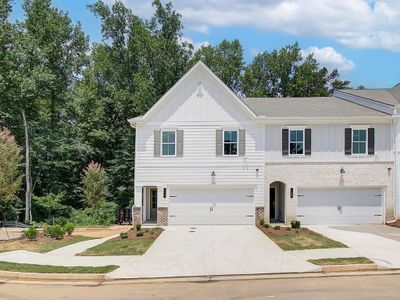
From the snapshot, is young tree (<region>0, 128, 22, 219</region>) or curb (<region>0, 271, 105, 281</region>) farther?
young tree (<region>0, 128, 22, 219</region>)

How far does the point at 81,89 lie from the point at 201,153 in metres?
17.9

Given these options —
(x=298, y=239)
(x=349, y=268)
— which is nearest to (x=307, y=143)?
(x=298, y=239)

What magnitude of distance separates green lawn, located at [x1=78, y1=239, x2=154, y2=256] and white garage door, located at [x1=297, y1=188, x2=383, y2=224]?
10.7m

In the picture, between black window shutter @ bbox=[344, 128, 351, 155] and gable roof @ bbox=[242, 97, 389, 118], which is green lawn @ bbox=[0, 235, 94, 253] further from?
black window shutter @ bbox=[344, 128, 351, 155]

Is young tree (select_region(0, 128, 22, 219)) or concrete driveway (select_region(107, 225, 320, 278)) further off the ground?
young tree (select_region(0, 128, 22, 219))

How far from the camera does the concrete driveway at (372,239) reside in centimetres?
1484

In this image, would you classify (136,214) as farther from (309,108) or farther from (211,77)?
(309,108)

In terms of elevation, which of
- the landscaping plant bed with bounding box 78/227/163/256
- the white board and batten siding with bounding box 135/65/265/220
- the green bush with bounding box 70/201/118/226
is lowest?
the green bush with bounding box 70/201/118/226

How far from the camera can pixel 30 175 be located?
119 feet

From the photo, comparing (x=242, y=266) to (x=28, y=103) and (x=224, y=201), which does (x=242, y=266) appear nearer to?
(x=224, y=201)

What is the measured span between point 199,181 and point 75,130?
17231 millimetres

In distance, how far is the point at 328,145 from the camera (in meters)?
26.3

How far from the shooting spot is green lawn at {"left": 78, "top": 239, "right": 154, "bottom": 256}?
16.4 meters

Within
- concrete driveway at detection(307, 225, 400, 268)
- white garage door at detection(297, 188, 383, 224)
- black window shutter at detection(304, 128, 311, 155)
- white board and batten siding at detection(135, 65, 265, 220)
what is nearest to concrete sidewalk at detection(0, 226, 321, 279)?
concrete driveway at detection(307, 225, 400, 268)
